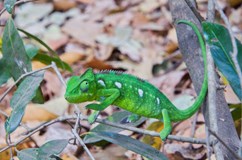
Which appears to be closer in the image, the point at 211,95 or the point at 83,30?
the point at 211,95

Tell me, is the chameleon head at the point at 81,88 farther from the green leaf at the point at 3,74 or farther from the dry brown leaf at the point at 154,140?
the dry brown leaf at the point at 154,140

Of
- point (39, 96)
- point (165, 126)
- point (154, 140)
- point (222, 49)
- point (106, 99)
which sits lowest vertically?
point (154, 140)

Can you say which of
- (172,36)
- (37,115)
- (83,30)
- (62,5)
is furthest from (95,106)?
(62,5)

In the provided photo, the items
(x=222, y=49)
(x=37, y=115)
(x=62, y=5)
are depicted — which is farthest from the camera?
(x=62, y=5)

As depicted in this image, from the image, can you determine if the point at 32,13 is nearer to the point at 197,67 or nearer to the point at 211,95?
the point at 197,67

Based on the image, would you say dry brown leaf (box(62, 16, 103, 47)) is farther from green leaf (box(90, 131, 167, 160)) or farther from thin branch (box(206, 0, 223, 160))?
green leaf (box(90, 131, 167, 160))

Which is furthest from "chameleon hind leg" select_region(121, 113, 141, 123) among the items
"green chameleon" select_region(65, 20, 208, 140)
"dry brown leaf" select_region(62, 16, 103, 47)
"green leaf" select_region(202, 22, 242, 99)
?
"dry brown leaf" select_region(62, 16, 103, 47)

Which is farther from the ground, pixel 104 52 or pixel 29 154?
pixel 29 154
